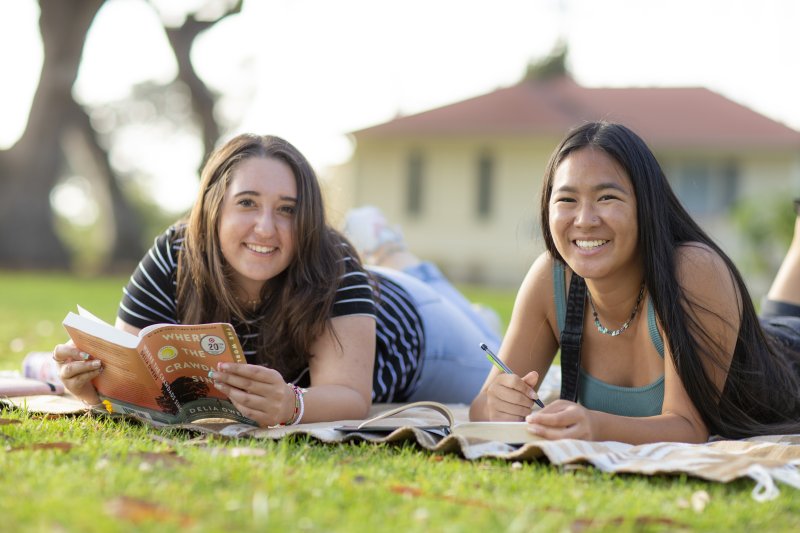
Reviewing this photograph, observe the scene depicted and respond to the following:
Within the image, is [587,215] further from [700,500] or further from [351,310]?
[700,500]

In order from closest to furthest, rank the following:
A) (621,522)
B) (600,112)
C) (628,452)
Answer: (621,522) → (628,452) → (600,112)

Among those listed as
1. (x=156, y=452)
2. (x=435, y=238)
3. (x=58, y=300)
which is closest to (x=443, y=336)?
(x=156, y=452)

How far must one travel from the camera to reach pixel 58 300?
12680mm

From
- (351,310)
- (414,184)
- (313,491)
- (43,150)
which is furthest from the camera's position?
(414,184)

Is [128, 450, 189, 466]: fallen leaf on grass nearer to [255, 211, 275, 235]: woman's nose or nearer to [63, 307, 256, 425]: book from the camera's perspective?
[63, 307, 256, 425]: book

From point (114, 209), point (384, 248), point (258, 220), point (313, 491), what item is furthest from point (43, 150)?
point (313, 491)

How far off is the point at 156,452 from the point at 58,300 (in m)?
10.6

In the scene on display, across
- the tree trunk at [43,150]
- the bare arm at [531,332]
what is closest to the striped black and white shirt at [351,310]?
the bare arm at [531,332]

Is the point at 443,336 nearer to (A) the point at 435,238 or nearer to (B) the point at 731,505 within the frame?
(B) the point at 731,505

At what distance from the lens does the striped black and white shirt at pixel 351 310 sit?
3844mm

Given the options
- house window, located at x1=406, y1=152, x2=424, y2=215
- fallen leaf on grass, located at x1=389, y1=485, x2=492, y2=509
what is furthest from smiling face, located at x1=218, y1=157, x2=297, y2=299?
house window, located at x1=406, y1=152, x2=424, y2=215

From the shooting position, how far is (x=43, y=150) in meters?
21.5

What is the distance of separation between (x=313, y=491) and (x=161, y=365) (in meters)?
1.09

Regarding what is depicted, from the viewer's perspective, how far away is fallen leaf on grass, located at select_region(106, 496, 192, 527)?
6.66 feet
